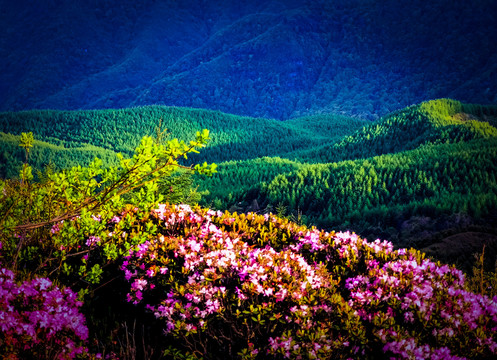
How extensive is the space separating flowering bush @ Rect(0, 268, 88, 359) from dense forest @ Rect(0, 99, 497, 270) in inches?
91.9

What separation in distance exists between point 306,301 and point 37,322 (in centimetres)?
212

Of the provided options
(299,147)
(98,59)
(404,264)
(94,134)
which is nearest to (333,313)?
(404,264)

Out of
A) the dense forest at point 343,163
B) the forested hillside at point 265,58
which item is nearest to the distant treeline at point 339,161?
the dense forest at point 343,163

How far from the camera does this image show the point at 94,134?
28.8 m

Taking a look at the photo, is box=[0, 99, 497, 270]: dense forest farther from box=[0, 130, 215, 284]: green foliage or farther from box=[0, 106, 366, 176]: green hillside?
box=[0, 130, 215, 284]: green foliage

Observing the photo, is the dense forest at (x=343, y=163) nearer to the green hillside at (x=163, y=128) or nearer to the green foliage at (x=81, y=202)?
the green hillside at (x=163, y=128)

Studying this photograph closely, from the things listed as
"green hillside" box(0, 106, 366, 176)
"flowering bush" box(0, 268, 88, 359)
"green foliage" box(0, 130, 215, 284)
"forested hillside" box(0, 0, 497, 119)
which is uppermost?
"forested hillside" box(0, 0, 497, 119)

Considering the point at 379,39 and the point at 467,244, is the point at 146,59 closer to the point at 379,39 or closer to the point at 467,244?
the point at 379,39

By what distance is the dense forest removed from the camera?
10.3m

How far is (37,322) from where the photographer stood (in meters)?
2.85

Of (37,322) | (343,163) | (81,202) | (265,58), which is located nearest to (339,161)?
(343,163)

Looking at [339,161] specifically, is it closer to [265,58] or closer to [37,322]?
[37,322]

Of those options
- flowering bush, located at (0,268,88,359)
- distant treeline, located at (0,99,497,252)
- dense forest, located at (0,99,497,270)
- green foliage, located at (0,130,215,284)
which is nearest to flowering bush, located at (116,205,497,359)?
green foliage, located at (0,130,215,284)

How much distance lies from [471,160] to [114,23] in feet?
268
